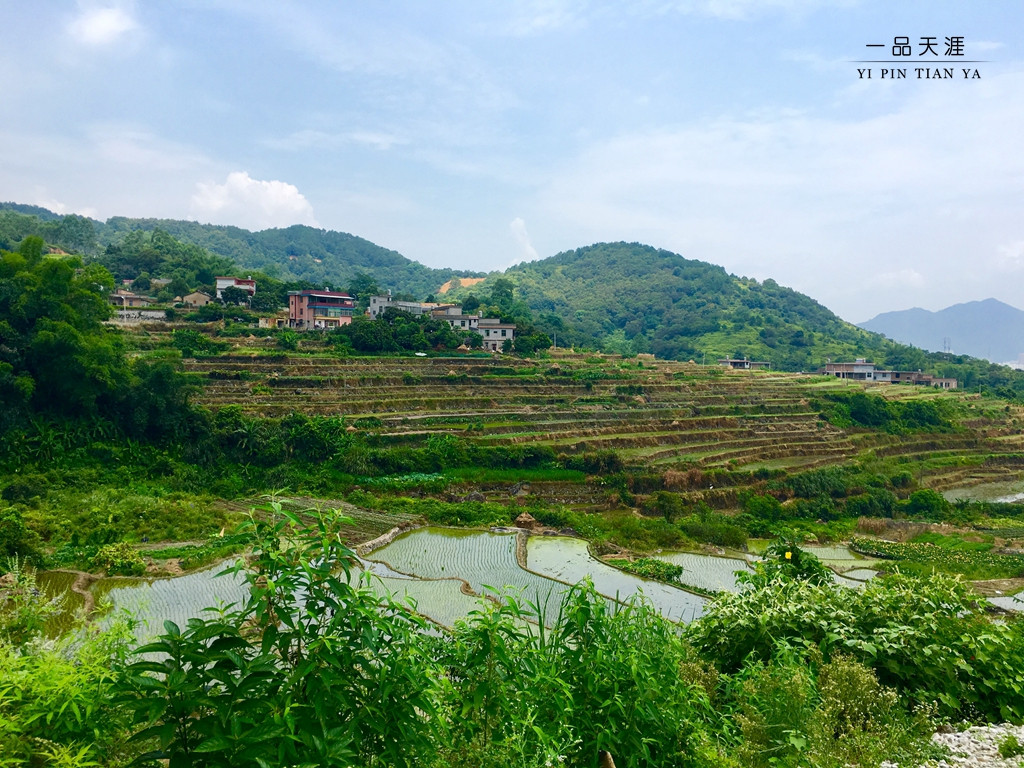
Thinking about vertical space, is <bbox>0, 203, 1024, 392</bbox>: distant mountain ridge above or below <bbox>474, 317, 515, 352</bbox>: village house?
above

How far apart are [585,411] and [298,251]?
102 metres

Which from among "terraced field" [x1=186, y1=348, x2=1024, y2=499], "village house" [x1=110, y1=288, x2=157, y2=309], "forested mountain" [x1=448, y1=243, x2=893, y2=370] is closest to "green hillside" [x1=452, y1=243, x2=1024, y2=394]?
"forested mountain" [x1=448, y1=243, x2=893, y2=370]

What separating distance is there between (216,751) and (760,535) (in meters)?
19.0

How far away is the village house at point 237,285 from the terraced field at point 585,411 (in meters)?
14.8

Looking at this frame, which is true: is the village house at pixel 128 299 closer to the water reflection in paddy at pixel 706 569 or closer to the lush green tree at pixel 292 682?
the water reflection in paddy at pixel 706 569

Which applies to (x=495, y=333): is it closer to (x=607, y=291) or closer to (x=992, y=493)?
(x=992, y=493)

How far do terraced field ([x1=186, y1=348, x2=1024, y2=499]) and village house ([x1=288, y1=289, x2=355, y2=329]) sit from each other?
10490 mm

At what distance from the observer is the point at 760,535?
61.7 ft

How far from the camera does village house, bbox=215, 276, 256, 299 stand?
3909cm

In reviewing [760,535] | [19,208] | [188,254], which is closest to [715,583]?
[760,535]

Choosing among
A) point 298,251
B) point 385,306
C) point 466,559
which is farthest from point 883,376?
point 298,251

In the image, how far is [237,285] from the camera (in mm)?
40406

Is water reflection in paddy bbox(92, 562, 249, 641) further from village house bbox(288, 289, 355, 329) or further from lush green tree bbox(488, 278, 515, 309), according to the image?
lush green tree bbox(488, 278, 515, 309)

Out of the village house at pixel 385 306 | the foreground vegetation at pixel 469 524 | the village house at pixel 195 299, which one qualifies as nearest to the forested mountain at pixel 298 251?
the village house at pixel 385 306
